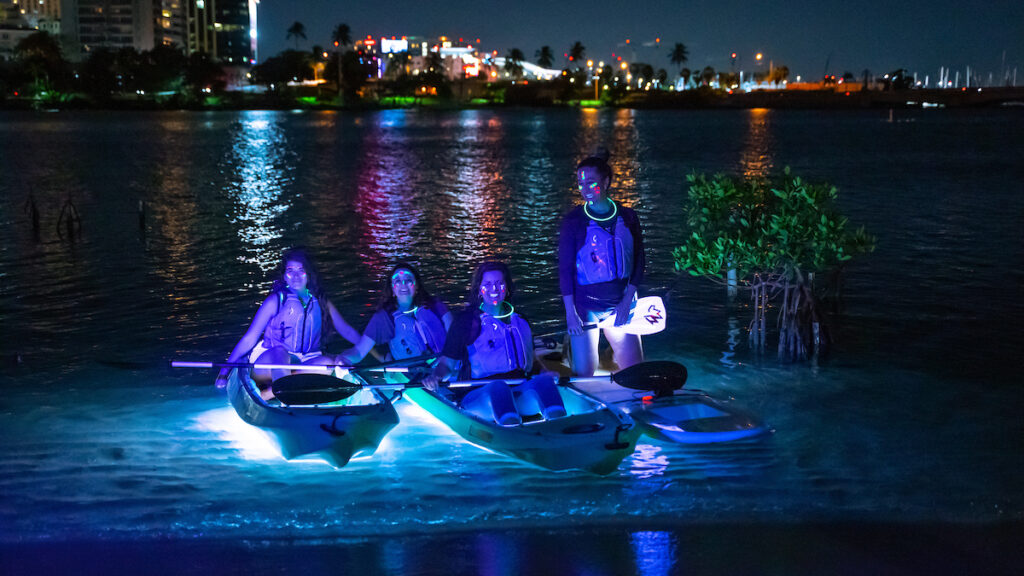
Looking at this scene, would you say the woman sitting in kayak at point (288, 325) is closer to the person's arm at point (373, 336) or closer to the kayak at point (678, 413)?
the person's arm at point (373, 336)

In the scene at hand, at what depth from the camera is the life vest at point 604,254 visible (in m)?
8.67

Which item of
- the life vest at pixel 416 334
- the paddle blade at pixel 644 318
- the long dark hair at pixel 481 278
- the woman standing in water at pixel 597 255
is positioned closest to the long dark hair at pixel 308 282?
the life vest at pixel 416 334

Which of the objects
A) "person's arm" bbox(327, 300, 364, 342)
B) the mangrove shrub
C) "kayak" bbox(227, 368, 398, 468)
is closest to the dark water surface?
"kayak" bbox(227, 368, 398, 468)

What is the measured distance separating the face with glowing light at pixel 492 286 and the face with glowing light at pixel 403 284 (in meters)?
1.03

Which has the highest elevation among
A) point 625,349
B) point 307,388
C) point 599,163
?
point 599,163

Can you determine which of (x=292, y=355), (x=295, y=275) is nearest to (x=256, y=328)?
(x=292, y=355)

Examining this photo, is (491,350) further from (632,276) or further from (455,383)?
(632,276)

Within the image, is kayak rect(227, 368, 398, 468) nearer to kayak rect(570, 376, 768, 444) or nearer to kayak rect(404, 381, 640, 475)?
kayak rect(404, 381, 640, 475)

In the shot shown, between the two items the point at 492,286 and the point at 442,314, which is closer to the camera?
the point at 492,286

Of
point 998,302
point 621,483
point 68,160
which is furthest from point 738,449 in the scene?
point 68,160

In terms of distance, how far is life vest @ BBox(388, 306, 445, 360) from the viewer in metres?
9.57

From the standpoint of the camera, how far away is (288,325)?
9.55 metres

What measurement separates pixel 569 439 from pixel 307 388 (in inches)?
98.7

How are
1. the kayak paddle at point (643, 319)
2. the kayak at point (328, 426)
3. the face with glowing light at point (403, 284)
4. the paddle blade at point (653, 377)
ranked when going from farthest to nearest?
the face with glowing light at point (403, 284), the kayak paddle at point (643, 319), the paddle blade at point (653, 377), the kayak at point (328, 426)
